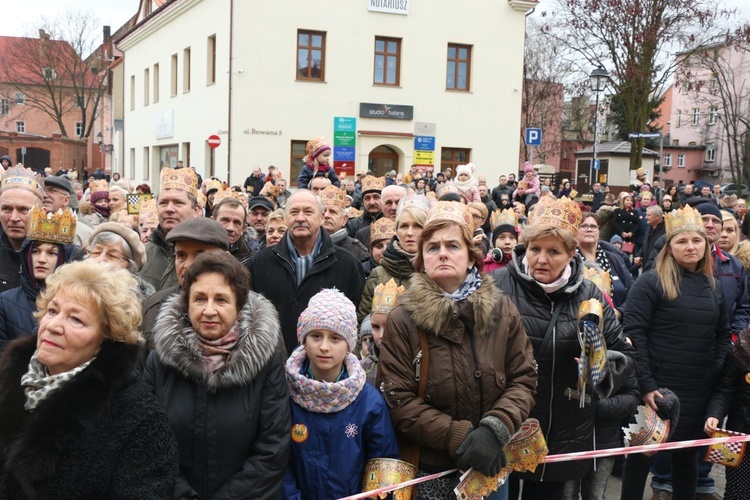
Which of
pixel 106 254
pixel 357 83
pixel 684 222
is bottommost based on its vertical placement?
pixel 106 254

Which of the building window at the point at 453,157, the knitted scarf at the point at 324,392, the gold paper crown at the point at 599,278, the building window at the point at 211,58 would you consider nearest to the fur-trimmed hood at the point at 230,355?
the knitted scarf at the point at 324,392

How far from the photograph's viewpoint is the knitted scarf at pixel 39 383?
8.39 feet

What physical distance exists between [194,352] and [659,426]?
3070 millimetres

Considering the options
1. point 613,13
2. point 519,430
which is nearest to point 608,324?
point 519,430

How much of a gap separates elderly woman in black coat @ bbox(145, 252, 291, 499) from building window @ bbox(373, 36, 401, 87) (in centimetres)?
2599

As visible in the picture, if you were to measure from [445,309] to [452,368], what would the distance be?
0.28 meters

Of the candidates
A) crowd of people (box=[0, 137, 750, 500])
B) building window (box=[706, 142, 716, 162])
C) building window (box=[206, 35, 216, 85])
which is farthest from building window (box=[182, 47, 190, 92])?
building window (box=[706, 142, 716, 162])

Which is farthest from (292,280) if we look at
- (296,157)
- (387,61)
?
(387,61)

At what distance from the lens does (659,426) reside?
4.64m

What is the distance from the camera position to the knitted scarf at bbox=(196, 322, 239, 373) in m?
3.13

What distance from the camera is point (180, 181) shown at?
5426 mm

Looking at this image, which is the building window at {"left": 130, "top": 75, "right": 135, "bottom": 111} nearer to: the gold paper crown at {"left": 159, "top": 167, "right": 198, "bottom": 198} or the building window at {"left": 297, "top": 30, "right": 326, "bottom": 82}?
the building window at {"left": 297, "top": 30, "right": 326, "bottom": 82}

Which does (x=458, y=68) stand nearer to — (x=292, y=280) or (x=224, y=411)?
(x=292, y=280)

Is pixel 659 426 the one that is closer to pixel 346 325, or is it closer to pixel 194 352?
pixel 346 325
